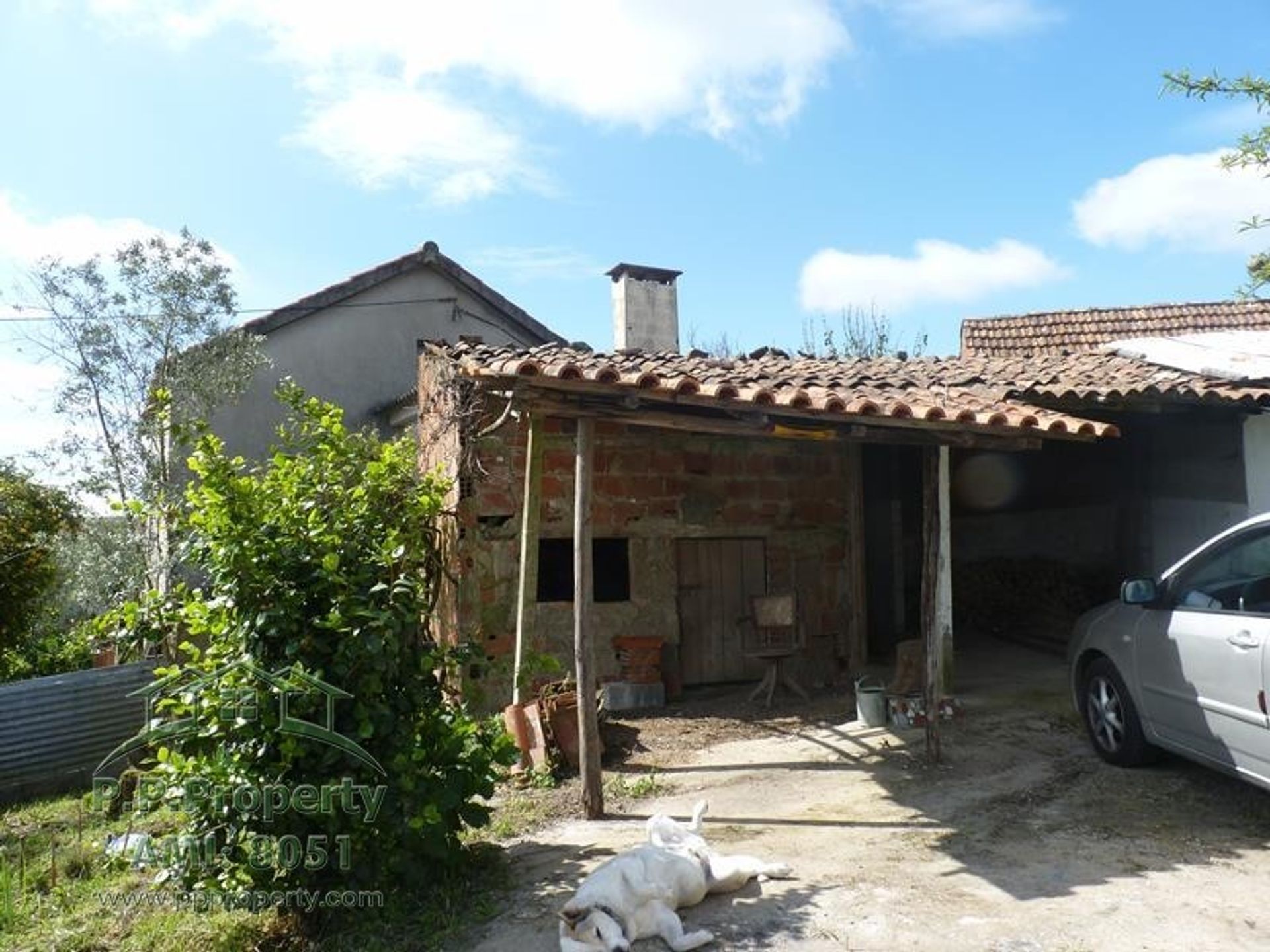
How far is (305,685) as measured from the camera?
3908 mm

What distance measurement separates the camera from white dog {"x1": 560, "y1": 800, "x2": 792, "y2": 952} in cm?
355

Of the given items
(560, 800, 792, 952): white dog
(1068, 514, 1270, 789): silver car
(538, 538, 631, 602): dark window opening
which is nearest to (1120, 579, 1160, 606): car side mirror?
(1068, 514, 1270, 789): silver car

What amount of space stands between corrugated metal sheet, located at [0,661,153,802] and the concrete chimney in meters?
6.64

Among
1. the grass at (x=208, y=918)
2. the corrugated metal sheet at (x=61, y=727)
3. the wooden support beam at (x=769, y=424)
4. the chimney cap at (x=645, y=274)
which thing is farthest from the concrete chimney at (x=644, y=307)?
the grass at (x=208, y=918)

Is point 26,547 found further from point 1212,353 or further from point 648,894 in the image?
point 1212,353

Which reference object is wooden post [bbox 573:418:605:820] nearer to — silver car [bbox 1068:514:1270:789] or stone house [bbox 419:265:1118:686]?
stone house [bbox 419:265:1118:686]

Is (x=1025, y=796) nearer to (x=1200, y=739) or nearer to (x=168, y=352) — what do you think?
(x=1200, y=739)

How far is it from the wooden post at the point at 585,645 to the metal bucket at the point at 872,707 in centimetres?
260

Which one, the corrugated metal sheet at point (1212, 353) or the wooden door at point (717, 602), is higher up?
the corrugated metal sheet at point (1212, 353)

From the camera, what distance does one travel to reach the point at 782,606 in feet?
27.0

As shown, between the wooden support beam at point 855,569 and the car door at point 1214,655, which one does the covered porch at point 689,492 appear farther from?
the car door at point 1214,655

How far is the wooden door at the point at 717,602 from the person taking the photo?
868 cm

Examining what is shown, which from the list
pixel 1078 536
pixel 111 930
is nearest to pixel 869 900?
pixel 111 930

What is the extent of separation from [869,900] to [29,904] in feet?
15.0
